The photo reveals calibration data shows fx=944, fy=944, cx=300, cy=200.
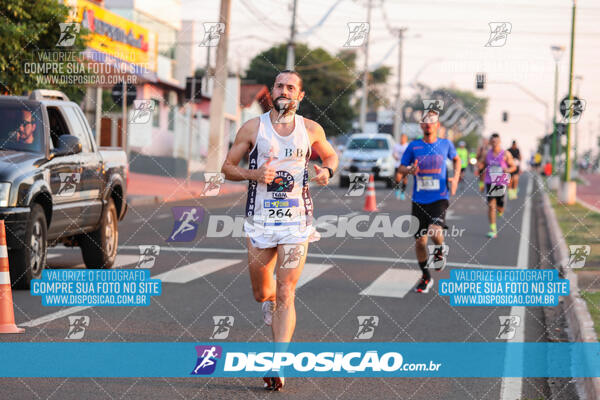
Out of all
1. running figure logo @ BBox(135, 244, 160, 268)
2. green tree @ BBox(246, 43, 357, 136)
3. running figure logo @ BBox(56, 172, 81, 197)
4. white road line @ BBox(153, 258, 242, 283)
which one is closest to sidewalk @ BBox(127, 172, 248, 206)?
running figure logo @ BBox(135, 244, 160, 268)

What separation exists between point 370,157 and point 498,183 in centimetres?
2139

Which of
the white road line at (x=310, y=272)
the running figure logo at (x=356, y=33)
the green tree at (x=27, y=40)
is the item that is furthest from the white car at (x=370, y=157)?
the running figure logo at (x=356, y=33)

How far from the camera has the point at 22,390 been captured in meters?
6.04

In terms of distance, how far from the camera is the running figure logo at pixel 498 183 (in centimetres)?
1345

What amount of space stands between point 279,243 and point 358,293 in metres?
4.52

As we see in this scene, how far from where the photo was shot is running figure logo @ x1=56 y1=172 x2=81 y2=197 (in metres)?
10.6

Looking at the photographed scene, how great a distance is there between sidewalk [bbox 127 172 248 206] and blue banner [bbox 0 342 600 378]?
14273mm

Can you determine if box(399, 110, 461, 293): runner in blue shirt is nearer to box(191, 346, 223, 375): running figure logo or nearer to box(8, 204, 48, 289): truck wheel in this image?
box(8, 204, 48, 289): truck wheel

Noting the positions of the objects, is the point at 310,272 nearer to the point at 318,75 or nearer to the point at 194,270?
the point at 194,270

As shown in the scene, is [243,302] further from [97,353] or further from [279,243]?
[279,243]

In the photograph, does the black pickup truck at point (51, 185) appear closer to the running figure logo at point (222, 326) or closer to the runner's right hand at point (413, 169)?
the running figure logo at point (222, 326)

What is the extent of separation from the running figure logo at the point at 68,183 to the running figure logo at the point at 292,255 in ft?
16.4

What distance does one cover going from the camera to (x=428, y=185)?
→ 11086mm

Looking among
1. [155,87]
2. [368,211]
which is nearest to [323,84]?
[155,87]
